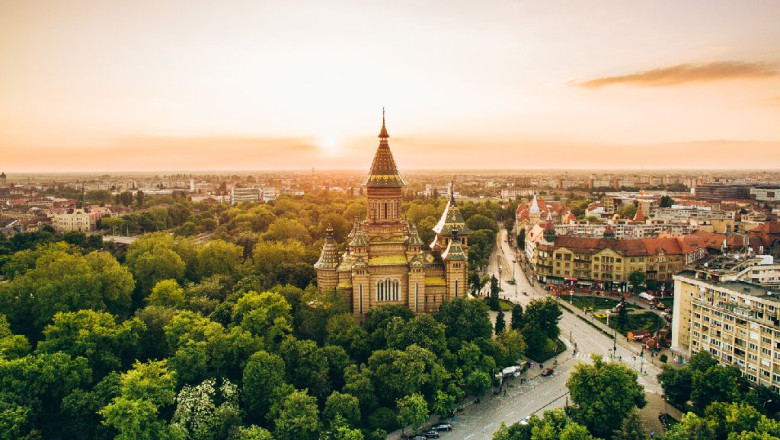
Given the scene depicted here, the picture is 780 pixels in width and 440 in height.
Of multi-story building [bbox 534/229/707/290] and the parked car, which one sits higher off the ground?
multi-story building [bbox 534/229/707/290]

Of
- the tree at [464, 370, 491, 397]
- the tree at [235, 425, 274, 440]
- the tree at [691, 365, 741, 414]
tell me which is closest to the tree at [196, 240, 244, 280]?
the tree at [235, 425, 274, 440]

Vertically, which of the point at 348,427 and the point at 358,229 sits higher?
the point at 358,229

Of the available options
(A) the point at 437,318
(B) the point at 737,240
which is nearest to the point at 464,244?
(A) the point at 437,318

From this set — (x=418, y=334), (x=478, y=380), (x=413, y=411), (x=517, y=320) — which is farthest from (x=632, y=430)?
(x=517, y=320)

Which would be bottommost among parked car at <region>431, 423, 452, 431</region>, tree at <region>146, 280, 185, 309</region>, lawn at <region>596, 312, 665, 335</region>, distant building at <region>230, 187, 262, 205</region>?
parked car at <region>431, 423, 452, 431</region>

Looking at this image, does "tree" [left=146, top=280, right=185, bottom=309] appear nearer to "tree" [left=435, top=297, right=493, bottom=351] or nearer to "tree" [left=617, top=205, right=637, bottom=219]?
"tree" [left=435, top=297, right=493, bottom=351]

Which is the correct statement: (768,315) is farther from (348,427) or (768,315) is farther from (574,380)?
(348,427)

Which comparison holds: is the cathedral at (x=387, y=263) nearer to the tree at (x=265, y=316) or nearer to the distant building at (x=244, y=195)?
the tree at (x=265, y=316)
